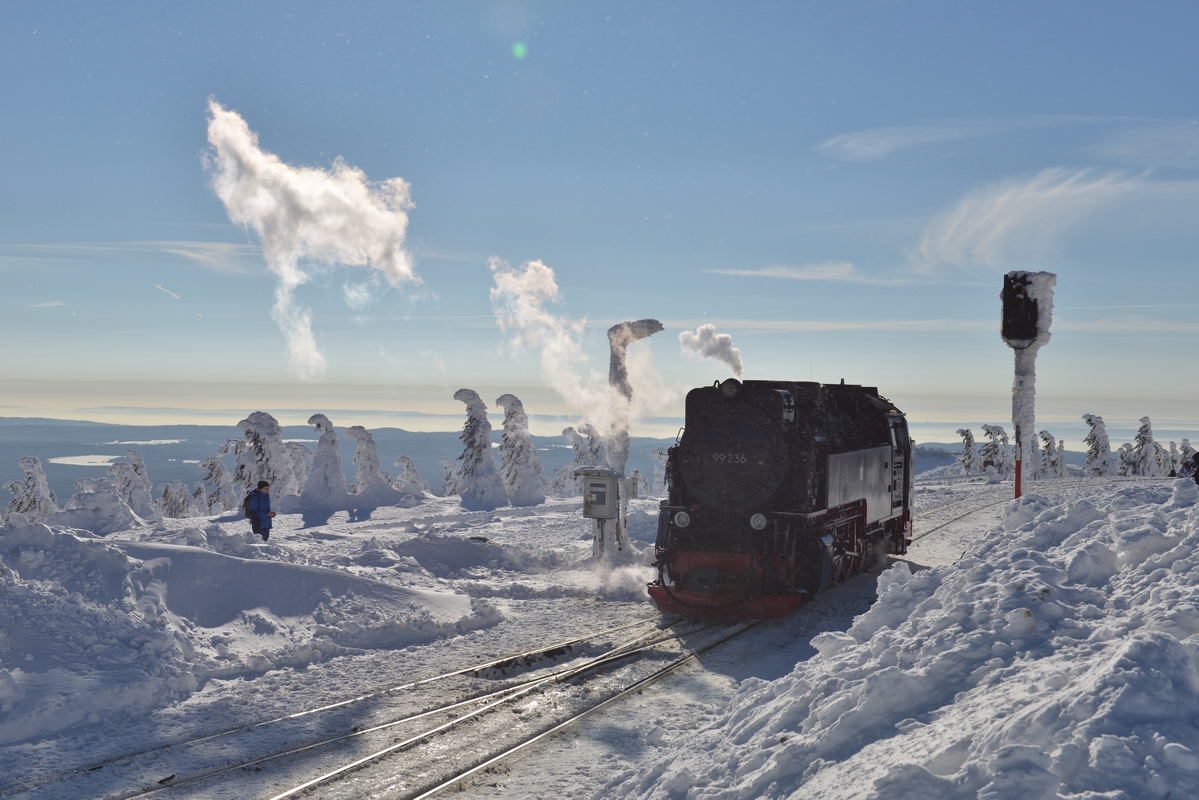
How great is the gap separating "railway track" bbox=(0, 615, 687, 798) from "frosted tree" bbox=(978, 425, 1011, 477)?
43542 mm

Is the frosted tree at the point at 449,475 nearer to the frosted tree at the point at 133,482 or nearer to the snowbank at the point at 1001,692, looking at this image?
the frosted tree at the point at 133,482

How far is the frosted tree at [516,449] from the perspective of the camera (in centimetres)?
3809

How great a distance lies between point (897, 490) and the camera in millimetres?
18609

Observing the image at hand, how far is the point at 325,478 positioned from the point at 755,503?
21917mm

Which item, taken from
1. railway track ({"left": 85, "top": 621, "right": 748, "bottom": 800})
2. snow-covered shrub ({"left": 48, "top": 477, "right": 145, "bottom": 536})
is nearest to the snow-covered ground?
railway track ({"left": 85, "top": 621, "right": 748, "bottom": 800})

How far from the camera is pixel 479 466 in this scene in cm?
3519

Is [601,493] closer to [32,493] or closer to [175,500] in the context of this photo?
[32,493]

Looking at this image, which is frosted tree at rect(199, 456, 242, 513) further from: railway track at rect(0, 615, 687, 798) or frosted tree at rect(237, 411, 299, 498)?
railway track at rect(0, 615, 687, 798)

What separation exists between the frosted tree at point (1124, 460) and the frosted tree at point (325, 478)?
44.2 metres

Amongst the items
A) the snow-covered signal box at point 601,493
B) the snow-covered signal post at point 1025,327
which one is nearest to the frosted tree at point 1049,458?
the snow-covered signal post at point 1025,327

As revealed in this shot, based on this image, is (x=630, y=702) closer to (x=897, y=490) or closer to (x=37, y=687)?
(x=37, y=687)

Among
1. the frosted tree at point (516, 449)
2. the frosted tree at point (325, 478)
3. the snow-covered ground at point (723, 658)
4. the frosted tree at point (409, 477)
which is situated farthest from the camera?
the frosted tree at point (409, 477)

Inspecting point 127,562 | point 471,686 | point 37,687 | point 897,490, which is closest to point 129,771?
point 37,687

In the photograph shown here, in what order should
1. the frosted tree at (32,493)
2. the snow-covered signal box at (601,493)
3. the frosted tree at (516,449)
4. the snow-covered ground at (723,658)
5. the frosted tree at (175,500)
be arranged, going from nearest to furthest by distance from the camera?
the snow-covered ground at (723,658)
the snow-covered signal box at (601,493)
the frosted tree at (516,449)
the frosted tree at (32,493)
the frosted tree at (175,500)
